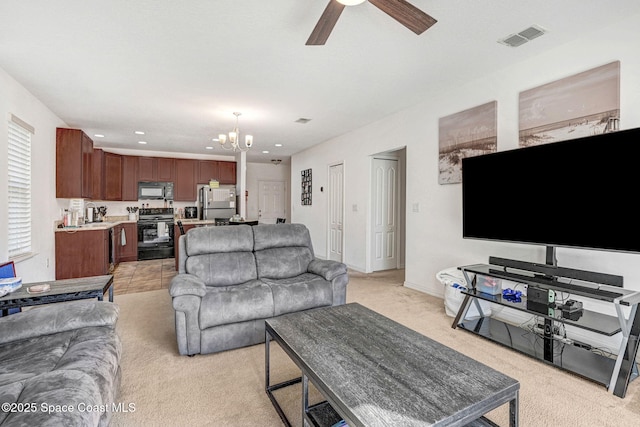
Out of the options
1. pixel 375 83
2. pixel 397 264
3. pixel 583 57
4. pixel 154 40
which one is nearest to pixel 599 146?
pixel 583 57

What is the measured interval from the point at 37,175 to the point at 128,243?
311cm

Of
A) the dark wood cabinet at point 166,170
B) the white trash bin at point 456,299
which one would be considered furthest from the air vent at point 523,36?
the dark wood cabinet at point 166,170

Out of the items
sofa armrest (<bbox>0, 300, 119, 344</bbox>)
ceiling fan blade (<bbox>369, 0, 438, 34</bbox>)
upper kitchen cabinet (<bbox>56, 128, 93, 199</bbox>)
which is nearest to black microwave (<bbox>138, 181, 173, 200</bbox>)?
upper kitchen cabinet (<bbox>56, 128, 93, 199</bbox>)

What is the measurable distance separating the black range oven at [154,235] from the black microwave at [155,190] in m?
0.37

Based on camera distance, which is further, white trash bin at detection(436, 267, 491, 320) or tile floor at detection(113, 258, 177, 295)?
tile floor at detection(113, 258, 177, 295)

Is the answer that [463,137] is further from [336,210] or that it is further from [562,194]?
[336,210]

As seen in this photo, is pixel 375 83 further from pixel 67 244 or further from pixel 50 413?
pixel 67 244

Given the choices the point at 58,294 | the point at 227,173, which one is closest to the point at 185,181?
the point at 227,173

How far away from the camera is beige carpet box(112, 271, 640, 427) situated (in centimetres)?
174

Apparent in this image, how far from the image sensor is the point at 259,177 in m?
9.41

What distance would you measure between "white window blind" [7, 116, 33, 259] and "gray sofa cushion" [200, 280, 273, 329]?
2.45 metres

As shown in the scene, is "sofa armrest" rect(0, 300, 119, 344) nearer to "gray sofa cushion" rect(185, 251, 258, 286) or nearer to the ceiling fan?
"gray sofa cushion" rect(185, 251, 258, 286)

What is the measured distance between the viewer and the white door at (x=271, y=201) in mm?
9383

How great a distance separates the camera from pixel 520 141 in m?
3.02
